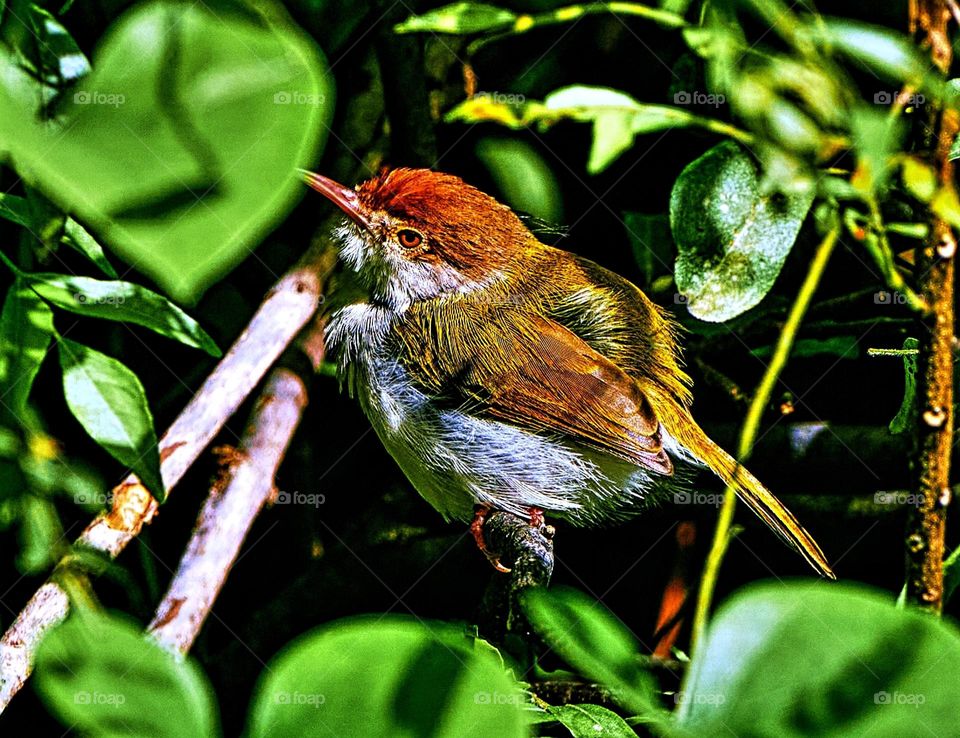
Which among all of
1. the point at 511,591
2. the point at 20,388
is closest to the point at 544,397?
the point at 511,591

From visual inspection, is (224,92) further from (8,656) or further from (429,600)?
(429,600)

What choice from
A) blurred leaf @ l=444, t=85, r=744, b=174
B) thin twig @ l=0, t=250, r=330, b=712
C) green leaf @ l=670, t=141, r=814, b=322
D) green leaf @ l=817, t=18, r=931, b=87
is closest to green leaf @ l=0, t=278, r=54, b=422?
thin twig @ l=0, t=250, r=330, b=712

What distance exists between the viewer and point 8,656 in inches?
75.0

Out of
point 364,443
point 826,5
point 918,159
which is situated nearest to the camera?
point 918,159

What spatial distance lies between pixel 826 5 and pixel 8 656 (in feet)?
7.31

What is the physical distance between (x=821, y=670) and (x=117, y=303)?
4.58 feet

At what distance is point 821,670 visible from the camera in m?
1.32

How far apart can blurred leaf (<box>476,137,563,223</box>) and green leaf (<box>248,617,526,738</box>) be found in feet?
5.12

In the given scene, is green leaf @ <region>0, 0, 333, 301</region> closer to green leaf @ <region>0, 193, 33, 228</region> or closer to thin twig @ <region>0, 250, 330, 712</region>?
green leaf @ <region>0, 193, 33, 228</region>

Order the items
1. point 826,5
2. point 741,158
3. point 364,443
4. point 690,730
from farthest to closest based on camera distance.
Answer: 1. point 364,443
2. point 826,5
3. point 741,158
4. point 690,730

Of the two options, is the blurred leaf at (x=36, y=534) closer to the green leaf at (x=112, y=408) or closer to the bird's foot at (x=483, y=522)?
the green leaf at (x=112, y=408)

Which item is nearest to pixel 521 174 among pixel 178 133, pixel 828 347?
pixel 828 347

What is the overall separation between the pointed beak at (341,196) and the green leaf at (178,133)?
48 centimetres

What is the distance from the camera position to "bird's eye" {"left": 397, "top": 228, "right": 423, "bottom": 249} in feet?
8.45
